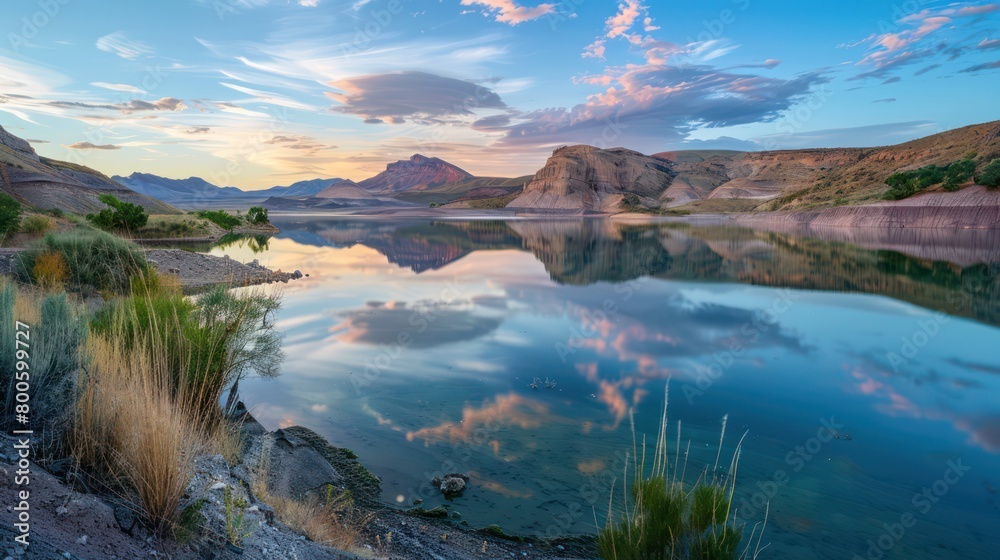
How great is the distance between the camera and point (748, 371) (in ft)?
36.9

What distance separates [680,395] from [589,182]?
509 feet

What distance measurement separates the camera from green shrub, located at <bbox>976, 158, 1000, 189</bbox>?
40.9 meters

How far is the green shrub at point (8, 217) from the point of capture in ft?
68.1

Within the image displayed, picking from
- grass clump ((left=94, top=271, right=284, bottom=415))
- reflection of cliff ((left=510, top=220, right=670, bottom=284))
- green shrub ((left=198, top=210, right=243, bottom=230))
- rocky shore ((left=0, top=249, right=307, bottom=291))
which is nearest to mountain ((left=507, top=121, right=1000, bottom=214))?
reflection of cliff ((left=510, top=220, right=670, bottom=284))

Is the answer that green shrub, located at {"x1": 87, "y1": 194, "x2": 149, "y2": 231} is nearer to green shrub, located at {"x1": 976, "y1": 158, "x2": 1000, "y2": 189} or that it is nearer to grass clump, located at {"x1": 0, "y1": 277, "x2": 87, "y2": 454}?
grass clump, located at {"x1": 0, "y1": 277, "x2": 87, "y2": 454}

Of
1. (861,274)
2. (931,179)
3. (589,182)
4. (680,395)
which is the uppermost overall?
(589,182)

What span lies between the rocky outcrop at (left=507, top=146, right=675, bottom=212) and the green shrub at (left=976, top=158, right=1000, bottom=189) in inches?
3961

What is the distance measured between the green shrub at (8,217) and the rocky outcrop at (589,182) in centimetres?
12935

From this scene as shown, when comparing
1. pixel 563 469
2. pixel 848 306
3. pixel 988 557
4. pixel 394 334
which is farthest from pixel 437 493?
pixel 848 306

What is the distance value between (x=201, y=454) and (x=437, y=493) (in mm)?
2669

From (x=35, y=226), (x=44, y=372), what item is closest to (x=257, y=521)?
(x=44, y=372)

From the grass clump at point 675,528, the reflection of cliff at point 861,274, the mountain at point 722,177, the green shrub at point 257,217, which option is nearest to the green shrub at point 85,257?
the grass clump at point 675,528

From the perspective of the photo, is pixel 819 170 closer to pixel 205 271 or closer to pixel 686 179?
pixel 686 179

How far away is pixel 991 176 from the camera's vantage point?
135 ft
